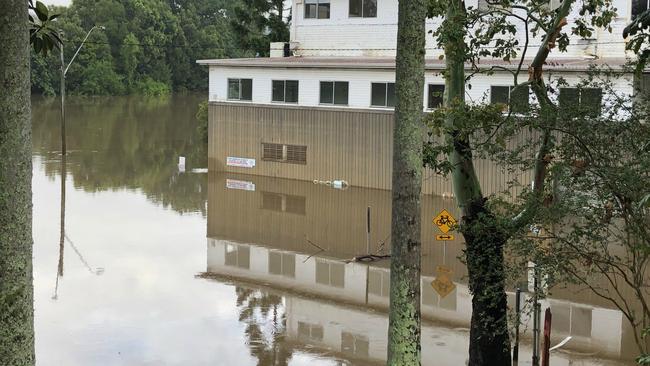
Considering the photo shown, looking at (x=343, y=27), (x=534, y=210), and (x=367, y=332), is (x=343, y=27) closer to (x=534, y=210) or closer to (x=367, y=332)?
(x=367, y=332)

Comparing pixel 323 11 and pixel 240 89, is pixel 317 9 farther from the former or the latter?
pixel 240 89

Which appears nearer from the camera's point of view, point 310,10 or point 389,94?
point 389,94

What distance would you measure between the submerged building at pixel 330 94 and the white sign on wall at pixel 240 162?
0.04 meters

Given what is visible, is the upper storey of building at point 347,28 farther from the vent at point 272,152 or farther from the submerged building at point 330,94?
the vent at point 272,152

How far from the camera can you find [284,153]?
35938 mm

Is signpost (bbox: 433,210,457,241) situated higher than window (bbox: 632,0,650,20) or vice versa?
window (bbox: 632,0,650,20)

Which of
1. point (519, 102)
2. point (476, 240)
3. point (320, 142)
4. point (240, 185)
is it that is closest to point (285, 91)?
point (320, 142)

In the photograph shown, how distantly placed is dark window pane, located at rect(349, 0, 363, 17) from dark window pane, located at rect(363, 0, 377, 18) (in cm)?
18

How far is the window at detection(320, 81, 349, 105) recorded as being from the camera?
3378 cm

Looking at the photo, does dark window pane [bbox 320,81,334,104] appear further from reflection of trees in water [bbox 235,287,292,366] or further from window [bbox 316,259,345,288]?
reflection of trees in water [bbox 235,287,292,366]

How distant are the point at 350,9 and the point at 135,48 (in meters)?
62.5

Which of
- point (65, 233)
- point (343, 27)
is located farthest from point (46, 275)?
point (343, 27)

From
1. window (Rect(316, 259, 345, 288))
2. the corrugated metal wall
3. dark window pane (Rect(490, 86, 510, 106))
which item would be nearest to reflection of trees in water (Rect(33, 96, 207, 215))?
the corrugated metal wall

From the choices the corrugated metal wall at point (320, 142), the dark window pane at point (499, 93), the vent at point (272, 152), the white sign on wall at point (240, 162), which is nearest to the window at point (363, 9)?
the corrugated metal wall at point (320, 142)
